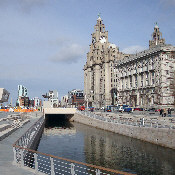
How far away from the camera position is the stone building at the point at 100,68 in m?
140

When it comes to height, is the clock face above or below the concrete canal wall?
above

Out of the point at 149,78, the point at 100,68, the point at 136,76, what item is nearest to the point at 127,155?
the point at 149,78

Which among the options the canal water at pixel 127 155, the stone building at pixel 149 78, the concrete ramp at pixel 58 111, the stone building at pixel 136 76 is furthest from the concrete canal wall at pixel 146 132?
the stone building at pixel 136 76

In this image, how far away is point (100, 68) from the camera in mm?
147500

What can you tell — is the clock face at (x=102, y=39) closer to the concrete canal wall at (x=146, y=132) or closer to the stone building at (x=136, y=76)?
the stone building at (x=136, y=76)

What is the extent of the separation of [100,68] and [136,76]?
56314 mm

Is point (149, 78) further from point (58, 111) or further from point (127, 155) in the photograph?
point (127, 155)

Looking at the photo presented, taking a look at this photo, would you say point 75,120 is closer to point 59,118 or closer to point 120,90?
point 59,118

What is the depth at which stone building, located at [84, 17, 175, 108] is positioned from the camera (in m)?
78.4

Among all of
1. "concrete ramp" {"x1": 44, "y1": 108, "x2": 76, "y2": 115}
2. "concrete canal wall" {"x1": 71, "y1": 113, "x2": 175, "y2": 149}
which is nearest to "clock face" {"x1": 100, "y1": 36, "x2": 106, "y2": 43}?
"concrete ramp" {"x1": 44, "y1": 108, "x2": 76, "y2": 115}

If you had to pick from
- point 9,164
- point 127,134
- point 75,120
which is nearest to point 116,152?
point 127,134

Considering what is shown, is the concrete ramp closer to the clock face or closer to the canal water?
the canal water

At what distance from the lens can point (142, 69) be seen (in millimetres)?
89062

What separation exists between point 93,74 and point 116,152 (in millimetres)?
121489
